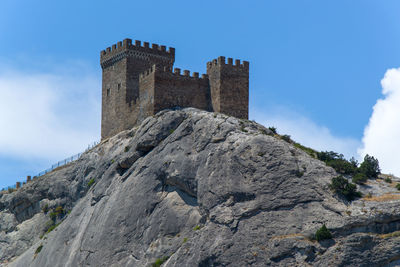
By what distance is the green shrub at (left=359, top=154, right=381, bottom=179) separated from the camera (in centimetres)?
5992

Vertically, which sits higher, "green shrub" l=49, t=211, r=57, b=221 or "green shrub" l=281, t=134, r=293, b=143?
"green shrub" l=281, t=134, r=293, b=143

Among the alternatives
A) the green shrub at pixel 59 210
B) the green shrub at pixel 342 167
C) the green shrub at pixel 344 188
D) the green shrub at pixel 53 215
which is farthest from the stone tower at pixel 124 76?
the green shrub at pixel 344 188

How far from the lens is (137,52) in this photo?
77500 millimetres

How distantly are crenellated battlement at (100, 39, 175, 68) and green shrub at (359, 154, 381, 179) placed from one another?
88.5ft

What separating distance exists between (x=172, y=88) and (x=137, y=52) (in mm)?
9054

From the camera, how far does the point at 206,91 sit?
71938 mm

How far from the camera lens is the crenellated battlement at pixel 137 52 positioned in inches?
3041

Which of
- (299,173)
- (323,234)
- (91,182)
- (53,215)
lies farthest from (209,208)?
(53,215)

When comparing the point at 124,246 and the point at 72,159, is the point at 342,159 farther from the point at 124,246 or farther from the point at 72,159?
the point at 72,159

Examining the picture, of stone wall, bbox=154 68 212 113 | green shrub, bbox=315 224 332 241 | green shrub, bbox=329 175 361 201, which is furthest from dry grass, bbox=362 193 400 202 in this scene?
stone wall, bbox=154 68 212 113

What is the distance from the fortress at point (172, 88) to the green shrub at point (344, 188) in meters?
16.6

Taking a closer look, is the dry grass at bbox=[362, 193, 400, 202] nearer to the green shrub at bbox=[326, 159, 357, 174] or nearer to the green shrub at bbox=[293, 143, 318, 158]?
the green shrub at bbox=[326, 159, 357, 174]

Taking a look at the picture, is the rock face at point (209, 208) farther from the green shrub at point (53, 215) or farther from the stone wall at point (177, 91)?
the green shrub at point (53, 215)

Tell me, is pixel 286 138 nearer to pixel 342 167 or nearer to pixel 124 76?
pixel 342 167
